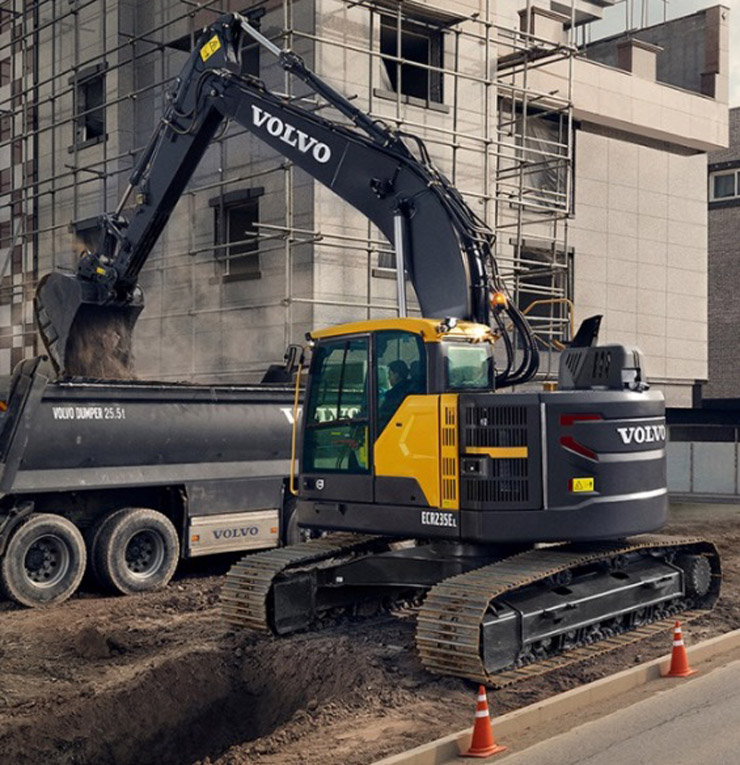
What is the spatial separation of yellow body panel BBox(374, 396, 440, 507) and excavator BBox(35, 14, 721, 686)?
15 millimetres

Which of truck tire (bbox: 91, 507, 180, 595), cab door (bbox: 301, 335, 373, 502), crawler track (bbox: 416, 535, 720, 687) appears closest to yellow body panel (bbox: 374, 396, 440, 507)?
cab door (bbox: 301, 335, 373, 502)

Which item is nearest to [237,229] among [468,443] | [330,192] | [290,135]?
[330,192]

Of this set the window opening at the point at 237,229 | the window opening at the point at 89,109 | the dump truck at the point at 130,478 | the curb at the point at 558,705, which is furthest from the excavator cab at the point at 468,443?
the window opening at the point at 89,109

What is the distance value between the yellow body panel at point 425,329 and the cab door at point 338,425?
0.08 meters

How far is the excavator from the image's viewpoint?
10.1 m

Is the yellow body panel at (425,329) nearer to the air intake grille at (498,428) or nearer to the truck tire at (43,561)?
the air intake grille at (498,428)

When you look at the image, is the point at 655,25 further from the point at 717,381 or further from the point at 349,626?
the point at 349,626

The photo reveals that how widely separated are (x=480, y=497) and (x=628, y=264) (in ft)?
60.7

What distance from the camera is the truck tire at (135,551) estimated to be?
13875 millimetres

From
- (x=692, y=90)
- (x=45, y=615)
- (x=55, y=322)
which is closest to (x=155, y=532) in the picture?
(x=45, y=615)

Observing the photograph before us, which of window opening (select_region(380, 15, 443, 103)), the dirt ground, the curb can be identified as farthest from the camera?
window opening (select_region(380, 15, 443, 103))

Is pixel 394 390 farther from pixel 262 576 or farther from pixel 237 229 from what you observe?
pixel 237 229

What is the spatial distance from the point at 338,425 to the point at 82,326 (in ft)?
20.6

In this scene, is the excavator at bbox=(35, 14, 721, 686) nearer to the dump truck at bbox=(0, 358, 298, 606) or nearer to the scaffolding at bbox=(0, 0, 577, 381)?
the dump truck at bbox=(0, 358, 298, 606)
